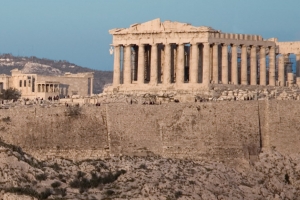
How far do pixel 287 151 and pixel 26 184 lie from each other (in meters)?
19.5

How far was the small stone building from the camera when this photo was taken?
5010 inches

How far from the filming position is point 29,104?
87.1 metres

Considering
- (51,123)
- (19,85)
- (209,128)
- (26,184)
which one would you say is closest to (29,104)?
(51,123)

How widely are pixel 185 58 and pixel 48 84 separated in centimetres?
3375

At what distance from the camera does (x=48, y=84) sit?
425 feet

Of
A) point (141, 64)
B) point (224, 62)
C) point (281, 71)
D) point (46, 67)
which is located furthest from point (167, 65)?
point (46, 67)

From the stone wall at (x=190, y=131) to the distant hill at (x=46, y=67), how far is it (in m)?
87.3

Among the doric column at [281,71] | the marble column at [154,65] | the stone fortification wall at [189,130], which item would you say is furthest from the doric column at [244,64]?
the stone fortification wall at [189,130]

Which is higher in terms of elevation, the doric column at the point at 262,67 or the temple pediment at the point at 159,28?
the temple pediment at the point at 159,28

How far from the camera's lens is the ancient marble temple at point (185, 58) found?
94.1 meters

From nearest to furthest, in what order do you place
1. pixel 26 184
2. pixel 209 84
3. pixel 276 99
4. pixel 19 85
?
1. pixel 26 184
2. pixel 276 99
3. pixel 209 84
4. pixel 19 85

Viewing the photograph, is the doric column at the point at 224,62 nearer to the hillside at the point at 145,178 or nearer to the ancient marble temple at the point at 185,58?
the ancient marble temple at the point at 185,58

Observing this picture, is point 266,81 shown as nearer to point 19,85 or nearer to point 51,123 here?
point 51,123

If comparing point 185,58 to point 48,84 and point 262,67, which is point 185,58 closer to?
point 262,67
